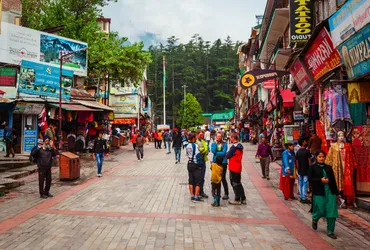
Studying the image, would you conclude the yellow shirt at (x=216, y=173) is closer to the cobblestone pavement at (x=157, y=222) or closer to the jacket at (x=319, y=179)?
the cobblestone pavement at (x=157, y=222)

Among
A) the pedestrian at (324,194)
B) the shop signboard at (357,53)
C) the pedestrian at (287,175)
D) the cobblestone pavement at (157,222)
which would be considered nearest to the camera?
the cobblestone pavement at (157,222)

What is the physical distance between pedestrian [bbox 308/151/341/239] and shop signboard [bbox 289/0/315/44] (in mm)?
8189

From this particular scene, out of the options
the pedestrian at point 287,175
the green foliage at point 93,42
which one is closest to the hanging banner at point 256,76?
the pedestrian at point 287,175

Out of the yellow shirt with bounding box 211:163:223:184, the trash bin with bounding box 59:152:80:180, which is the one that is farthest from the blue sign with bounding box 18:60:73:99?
the yellow shirt with bounding box 211:163:223:184

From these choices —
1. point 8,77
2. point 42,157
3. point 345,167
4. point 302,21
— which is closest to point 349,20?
point 345,167

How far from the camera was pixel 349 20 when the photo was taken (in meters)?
7.67

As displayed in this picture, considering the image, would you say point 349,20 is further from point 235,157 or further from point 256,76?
point 256,76

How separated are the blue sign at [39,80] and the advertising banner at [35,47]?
167 centimetres

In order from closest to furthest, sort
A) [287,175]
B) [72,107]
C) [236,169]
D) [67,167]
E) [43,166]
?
[236,169]
[287,175]
[43,166]
[67,167]
[72,107]

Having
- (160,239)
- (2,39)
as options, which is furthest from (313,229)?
(2,39)

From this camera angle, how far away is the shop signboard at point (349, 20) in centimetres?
698

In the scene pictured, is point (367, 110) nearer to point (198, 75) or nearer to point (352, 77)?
point (352, 77)

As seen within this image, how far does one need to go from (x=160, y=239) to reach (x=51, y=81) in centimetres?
1667

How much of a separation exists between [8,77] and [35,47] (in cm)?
425
